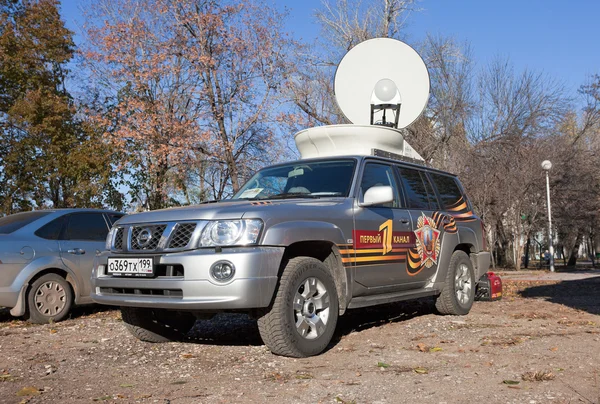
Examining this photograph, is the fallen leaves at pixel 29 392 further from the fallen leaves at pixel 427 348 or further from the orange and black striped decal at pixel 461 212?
the orange and black striped decal at pixel 461 212

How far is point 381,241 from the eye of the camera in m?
6.29

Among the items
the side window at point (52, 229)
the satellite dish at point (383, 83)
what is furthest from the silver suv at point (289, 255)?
the satellite dish at point (383, 83)

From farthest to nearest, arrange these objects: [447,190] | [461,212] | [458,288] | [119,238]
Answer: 1. [461,212]
2. [447,190]
3. [458,288]
4. [119,238]

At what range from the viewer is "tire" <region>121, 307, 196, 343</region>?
5941 millimetres

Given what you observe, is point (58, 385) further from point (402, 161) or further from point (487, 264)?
point (487, 264)

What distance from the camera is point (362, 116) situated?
1073 cm

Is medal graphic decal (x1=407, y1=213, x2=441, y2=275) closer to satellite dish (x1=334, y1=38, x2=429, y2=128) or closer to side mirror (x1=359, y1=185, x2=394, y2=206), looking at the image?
side mirror (x1=359, y1=185, x2=394, y2=206)

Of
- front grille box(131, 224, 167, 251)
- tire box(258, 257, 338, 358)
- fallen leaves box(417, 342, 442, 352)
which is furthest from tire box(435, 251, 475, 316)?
front grille box(131, 224, 167, 251)

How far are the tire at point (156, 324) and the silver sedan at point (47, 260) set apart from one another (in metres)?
2.52

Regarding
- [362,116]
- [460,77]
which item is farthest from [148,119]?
[460,77]

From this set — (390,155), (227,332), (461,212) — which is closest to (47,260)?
(227,332)

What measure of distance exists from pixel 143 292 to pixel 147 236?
0.50 metres

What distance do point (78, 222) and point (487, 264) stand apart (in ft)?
20.1

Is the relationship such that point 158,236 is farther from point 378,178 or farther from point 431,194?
point 431,194
